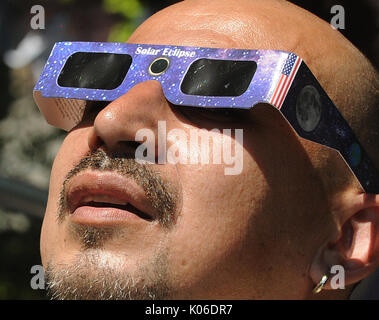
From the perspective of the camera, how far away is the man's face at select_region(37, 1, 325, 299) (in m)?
2.34

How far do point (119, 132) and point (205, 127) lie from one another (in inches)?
10.9

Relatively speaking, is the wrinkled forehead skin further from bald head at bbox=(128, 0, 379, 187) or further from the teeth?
the teeth

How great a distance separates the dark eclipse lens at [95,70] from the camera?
262 centimetres

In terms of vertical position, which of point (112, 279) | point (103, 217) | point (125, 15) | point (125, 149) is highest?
point (125, 149)

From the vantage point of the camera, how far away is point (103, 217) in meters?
2.39

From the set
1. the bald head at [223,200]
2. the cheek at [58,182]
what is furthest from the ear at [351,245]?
the cheek at [58,182]

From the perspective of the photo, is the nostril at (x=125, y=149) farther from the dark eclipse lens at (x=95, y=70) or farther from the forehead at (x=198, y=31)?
the forehead at (x=198, y=31)

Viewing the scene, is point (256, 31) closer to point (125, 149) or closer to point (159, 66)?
point (159, 66)

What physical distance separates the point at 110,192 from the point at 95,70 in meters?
0.51

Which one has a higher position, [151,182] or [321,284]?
[151,182]

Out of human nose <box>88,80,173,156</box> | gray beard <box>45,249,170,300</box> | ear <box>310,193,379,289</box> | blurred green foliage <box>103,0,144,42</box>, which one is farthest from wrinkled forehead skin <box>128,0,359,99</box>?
blurred green foliage <box>103,0,144,42</box>

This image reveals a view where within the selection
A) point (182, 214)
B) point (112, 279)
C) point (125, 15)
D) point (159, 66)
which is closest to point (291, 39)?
point (159, 66)

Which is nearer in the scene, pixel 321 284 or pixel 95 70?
pixel 321 284
